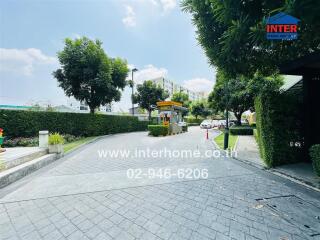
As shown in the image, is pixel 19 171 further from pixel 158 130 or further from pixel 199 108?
Result: pixel 199 108

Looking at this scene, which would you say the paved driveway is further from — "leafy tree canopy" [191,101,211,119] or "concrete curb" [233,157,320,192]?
"leafy tree canopy" [191,101,211,119]

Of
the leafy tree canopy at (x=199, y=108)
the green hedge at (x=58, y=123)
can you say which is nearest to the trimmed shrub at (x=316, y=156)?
the green hedge at (x=58, y=123)

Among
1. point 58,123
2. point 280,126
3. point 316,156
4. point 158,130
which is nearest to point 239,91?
point 158,130

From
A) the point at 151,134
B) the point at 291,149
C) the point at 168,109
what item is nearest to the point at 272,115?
the point at 291,149

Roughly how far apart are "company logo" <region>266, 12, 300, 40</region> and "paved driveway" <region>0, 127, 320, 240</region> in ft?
14.0

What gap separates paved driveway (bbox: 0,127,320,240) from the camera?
2.91 metres

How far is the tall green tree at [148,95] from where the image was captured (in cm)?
3200

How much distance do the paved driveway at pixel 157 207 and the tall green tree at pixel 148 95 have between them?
26462 millimetres

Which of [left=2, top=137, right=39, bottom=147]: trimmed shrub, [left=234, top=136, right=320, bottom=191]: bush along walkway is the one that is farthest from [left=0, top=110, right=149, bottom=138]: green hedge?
[left=234, top=136, right=320, bottom=191]: bush along walkway

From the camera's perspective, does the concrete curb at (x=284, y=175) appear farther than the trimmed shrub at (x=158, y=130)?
No

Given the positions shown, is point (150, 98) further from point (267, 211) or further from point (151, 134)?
point (267, 211)

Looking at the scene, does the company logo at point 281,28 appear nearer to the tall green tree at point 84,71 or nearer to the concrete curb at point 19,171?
the concrete curb at point 19,171

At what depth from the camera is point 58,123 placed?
1501 centimetres

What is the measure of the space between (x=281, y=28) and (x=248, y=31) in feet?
2.77
